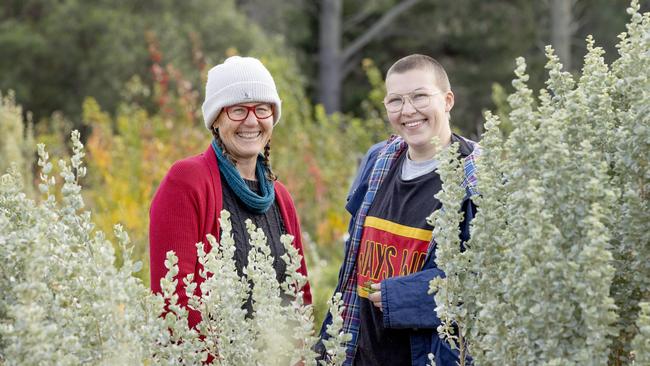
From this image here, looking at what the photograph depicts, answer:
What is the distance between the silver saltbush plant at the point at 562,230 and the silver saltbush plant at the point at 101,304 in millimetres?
359

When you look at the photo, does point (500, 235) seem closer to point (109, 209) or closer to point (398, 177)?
point (398, 177)

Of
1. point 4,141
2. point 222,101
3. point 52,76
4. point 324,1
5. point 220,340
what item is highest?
point 324,1

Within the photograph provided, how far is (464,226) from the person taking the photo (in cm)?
270

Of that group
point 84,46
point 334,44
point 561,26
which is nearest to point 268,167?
point 84,46

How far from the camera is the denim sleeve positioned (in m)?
2.71

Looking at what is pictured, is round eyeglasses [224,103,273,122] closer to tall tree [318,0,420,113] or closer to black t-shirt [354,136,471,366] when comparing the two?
black t-shirt [354,136,471,366]

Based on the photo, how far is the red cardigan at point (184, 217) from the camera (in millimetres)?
2865

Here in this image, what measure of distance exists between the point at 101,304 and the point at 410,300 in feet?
3.74

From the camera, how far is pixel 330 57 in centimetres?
2316

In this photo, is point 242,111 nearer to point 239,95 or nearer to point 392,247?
point 239,95

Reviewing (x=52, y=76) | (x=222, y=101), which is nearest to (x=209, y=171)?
(x=222, y=101)

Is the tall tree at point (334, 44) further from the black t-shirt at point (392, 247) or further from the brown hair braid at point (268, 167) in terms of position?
the black t-shirt at point (392, 247)

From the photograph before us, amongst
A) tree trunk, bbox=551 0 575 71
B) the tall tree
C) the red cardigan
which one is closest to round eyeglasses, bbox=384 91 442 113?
the red cardigan

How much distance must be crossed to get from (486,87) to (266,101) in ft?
63.2
